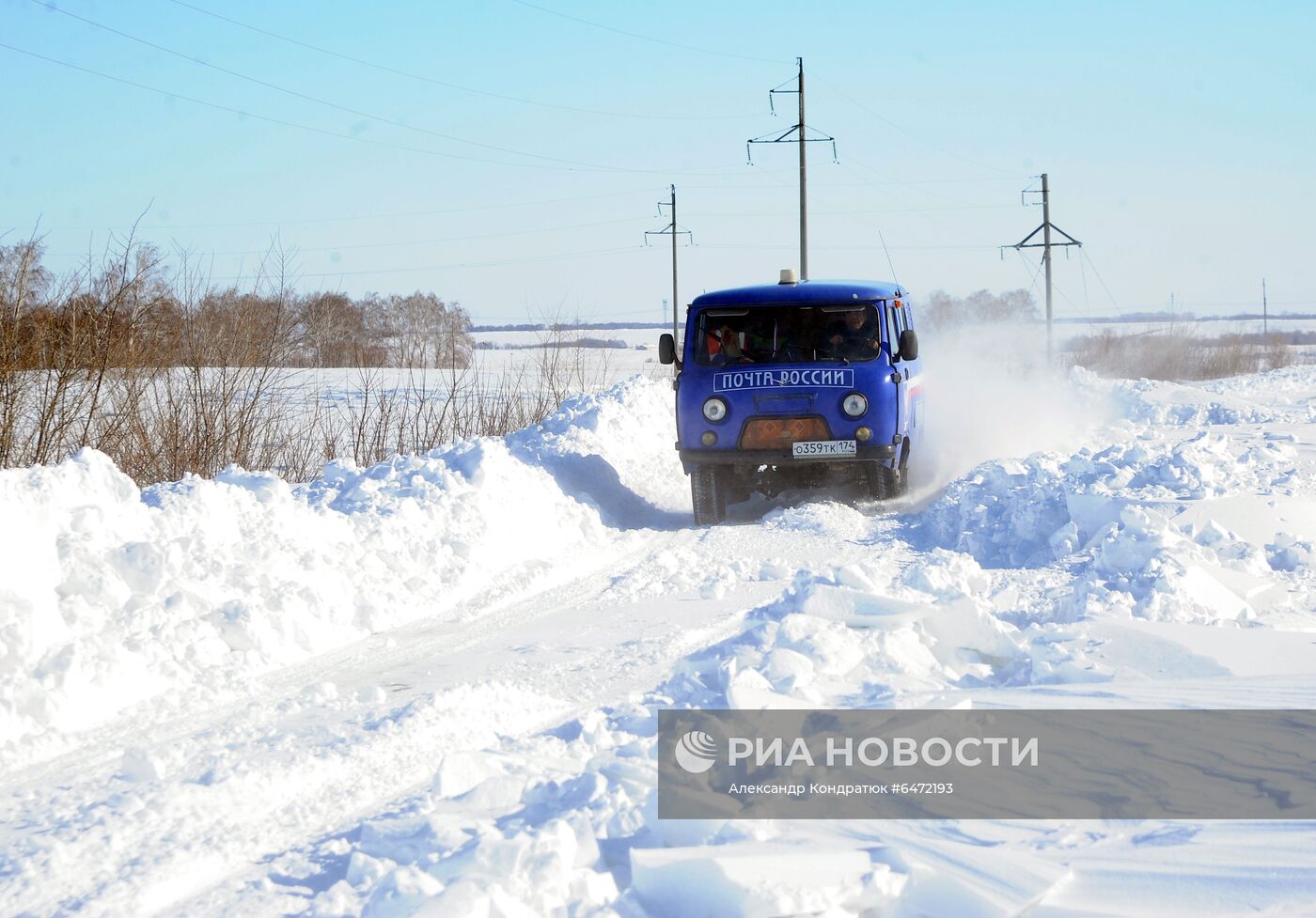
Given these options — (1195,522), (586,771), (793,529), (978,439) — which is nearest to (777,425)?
(793,529)

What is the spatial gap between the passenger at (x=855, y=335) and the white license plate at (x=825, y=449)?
0.91 m

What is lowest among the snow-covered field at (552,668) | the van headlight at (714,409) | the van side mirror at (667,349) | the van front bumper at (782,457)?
the snow-covered field at (552,668)

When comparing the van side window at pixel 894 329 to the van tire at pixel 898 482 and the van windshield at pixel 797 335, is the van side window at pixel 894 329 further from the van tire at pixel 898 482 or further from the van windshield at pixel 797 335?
the van tire at pixel 898 482

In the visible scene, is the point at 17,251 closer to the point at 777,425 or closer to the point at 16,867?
the point at 777,425

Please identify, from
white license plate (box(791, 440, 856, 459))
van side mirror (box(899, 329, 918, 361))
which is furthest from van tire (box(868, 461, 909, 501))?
van side mirror (box(899, 329, 918, 361))

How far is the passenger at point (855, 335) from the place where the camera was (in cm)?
1157

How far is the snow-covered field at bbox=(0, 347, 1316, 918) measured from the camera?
3.19 metres

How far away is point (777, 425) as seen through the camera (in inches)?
447

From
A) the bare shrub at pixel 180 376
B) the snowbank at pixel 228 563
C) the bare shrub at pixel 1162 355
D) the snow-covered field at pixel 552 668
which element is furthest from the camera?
the bare shrub at pixel 1162 355

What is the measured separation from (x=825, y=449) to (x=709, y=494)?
126 centimetres

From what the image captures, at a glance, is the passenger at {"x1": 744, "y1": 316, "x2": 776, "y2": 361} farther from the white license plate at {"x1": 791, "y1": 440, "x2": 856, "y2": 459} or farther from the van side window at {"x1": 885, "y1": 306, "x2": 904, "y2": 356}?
the van side window at {"x1": 885, "y1": 306, "x2": 904, "y2": 356}

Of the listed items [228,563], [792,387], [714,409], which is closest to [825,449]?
[792,387]

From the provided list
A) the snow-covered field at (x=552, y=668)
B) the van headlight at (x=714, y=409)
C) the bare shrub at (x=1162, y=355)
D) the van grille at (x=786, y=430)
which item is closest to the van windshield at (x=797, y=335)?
the van headlight at (x=714, y=409)

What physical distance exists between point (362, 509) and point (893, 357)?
222 inches
